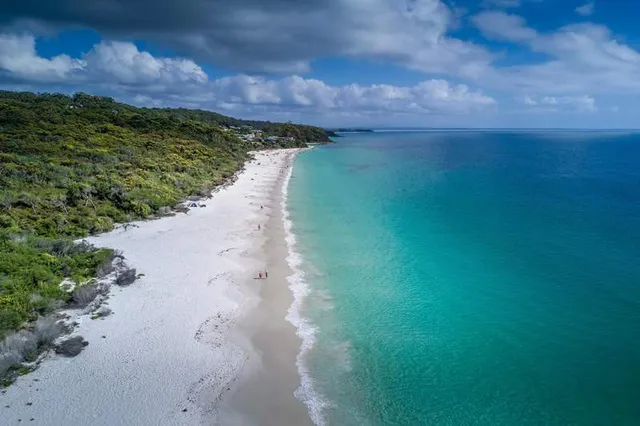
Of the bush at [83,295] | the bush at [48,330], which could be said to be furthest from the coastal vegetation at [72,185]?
the bush at [48,330]

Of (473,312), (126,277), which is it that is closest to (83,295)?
(126,277)

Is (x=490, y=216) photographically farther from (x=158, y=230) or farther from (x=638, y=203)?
(x=158, y=230)

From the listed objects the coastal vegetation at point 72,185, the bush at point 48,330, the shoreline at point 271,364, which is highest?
the coastal vegetation at point 72,185

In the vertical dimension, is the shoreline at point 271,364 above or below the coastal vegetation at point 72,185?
below

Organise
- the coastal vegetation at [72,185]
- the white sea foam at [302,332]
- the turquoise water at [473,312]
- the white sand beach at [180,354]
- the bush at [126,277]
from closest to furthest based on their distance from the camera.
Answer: the white sand beach at [180,354]
the white sea foam at [302,332]
the turquoise water at [473,312]
the coastal vegetation at [72,185]
the bush at [126,277]

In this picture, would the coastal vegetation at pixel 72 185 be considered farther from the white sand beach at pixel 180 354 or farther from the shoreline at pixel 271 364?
the shoreline at pixel 271 364

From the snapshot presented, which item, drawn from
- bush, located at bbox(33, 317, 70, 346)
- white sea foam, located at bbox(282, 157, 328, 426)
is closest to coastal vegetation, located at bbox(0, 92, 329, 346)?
bush, located at bbox(33, 317, 70, 346)

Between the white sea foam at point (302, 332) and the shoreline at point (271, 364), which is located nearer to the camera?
the shoreline at point (271, 364)
